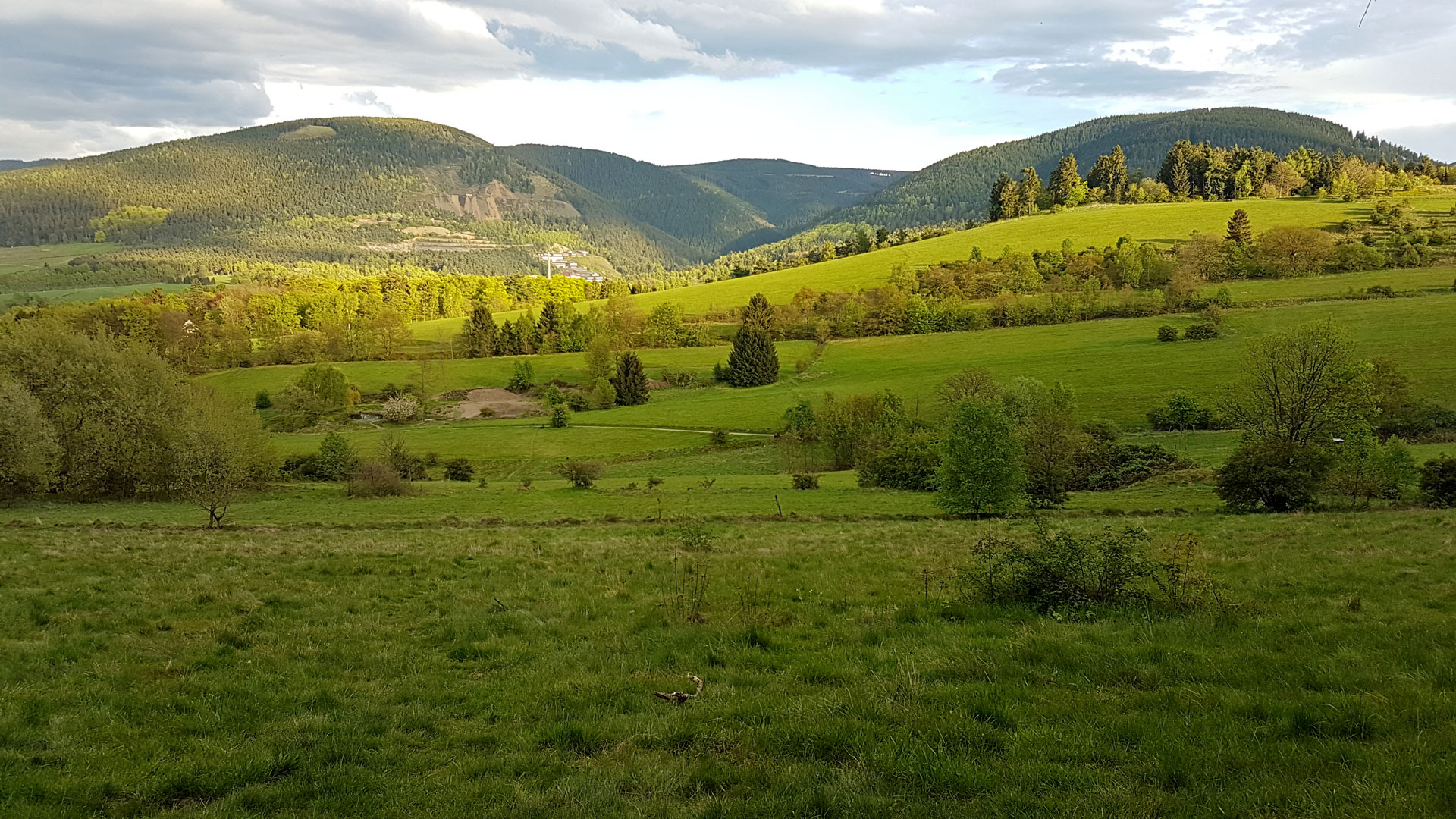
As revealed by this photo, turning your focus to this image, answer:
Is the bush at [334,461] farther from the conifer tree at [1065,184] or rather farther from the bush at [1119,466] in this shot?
the conifer tree at [1065,184]

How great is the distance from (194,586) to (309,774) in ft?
36.6

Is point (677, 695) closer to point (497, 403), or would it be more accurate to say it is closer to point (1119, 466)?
point (1119, 466)

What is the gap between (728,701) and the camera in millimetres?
8188

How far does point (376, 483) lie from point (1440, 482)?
5904cm

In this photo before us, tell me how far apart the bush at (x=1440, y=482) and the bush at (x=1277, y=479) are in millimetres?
5288

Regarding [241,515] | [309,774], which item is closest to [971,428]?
[309,774]

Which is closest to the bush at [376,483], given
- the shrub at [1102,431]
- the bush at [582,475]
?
the bush at [582,475]

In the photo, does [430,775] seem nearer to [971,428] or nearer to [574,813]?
[574,813]

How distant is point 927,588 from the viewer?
1386 centimetres

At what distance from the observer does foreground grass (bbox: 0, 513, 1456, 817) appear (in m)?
5.89

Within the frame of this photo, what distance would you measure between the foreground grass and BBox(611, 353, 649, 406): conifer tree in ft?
274

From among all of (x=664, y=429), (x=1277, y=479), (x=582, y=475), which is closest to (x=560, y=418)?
A: (x=664, y=429)

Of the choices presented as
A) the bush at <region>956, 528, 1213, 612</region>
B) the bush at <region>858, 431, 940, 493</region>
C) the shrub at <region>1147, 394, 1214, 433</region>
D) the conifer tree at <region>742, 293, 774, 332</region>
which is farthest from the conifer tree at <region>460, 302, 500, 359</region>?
the bush at <region>956, 528, 1213, 612</region>

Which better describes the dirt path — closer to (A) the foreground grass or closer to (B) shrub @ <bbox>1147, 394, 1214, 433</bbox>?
(B) shrub @ <bbox>1147, 394, 1214, 433</bbox>
